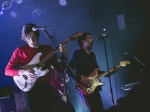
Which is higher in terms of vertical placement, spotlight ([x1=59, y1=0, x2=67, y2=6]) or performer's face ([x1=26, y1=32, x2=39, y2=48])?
spotlight ([x1=59, y1=0, x2=67, y2=6])

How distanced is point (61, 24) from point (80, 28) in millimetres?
689

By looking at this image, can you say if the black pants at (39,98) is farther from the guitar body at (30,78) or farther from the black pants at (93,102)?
the black pants at (93,102)

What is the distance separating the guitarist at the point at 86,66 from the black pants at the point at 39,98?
1022mm

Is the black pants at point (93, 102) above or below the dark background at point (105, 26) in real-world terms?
below

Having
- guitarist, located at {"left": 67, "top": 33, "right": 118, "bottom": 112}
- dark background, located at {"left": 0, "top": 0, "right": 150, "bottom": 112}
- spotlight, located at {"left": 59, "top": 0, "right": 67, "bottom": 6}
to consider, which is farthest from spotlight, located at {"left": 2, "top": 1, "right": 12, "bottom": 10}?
guitarist, located at {"left": 67, "top": 33, "right": 118, "bottom": 112}

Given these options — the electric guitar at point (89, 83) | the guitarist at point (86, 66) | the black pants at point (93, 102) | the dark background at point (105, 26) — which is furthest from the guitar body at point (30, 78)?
the dark background at point (105, 26)

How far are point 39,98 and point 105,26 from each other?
4.97 m

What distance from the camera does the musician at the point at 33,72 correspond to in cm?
289

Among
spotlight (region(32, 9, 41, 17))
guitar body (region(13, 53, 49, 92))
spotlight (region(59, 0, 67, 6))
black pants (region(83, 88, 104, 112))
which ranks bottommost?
black pants (region(83, 88, 104, 112))

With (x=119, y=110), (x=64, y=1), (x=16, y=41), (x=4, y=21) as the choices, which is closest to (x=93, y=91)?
(x=119, y=110)

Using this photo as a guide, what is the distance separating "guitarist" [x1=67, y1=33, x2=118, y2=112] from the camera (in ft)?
12.8

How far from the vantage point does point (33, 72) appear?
2.91m

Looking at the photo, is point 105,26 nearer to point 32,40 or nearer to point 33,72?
point 32,40

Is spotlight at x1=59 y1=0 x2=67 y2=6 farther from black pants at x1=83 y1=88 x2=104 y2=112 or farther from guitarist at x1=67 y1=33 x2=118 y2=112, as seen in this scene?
black pants at x1=83 y1=88 x2=104 y2=112
